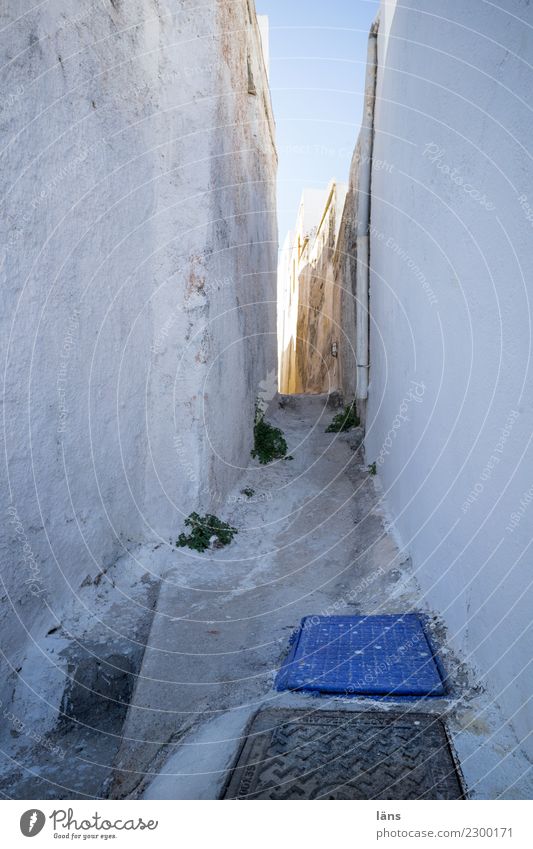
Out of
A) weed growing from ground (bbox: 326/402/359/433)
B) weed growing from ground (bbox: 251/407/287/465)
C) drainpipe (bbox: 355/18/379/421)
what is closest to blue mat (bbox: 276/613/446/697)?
weed growing from ground (bbox: 251/407/287/465)

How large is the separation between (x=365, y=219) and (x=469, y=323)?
181 inches

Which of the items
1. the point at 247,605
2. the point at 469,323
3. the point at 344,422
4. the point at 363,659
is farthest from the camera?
the point at 344,422

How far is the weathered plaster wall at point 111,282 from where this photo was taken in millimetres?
3373

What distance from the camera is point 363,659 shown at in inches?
125

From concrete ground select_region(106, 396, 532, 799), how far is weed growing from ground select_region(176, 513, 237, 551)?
0.25 ft

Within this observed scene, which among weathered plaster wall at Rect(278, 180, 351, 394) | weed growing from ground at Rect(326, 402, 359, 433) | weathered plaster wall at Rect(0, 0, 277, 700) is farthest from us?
weathered plaster wall at Rect(278, 180, 351, 394)

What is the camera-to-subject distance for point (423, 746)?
7.96 feet

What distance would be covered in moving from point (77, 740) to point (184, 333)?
314 centimetres

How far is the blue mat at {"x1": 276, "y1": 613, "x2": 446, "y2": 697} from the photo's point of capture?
2887mm

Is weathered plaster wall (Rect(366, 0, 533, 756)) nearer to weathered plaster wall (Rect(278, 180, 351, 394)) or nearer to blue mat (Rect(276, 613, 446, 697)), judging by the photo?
blue mat (Rect(276, 613, 446, 697))

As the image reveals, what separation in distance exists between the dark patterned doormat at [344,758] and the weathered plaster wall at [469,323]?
0.37m

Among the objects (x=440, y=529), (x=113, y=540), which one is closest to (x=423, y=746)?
(x=440, y=529)

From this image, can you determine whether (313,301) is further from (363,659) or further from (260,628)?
(363,659)

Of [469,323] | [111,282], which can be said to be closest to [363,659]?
[469,323]
